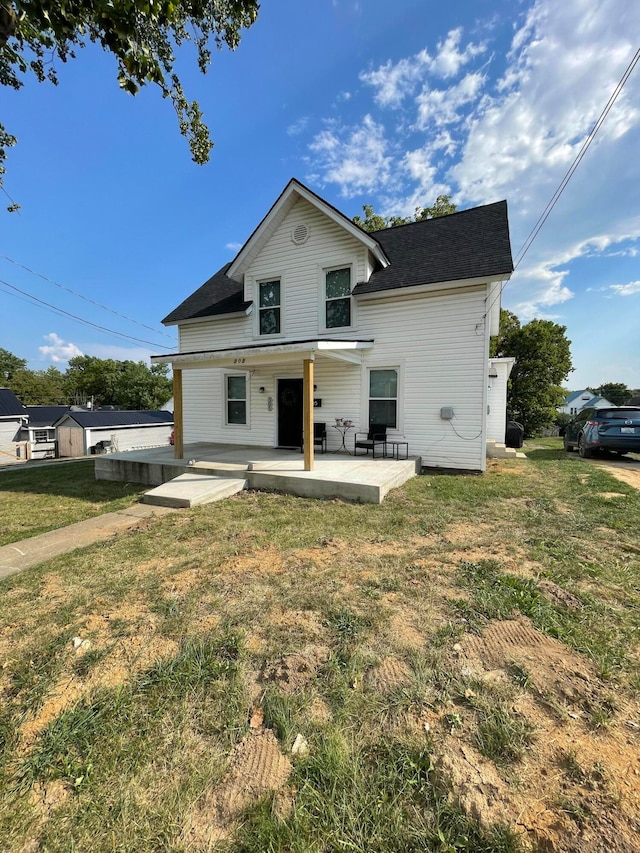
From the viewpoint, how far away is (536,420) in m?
22.6

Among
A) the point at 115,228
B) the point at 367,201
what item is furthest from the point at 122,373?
the point at 367,201

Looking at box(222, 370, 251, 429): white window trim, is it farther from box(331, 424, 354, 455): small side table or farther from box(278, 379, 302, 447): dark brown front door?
box(331, 424, 354, 455): small side table

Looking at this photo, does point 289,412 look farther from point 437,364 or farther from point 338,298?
point 437,364

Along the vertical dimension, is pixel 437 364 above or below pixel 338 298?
below

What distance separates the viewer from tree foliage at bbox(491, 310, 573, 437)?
22.5 metres

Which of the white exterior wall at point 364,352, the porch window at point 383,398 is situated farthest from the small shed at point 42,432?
the porch window at point 383,398

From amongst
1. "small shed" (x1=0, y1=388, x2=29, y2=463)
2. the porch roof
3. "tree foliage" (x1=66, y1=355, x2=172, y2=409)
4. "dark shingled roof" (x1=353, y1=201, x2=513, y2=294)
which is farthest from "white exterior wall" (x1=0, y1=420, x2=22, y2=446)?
"dark shingled roof" (x1=353, y1=201, x2=513, y2=294)

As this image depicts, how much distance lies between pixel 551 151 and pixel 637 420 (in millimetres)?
7225

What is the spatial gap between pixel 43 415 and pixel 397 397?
1437 inches

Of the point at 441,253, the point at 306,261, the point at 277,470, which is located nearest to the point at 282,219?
the point at 306,261

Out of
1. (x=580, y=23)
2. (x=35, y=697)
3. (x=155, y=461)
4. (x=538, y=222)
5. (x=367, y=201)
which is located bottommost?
(x=35, y=697)

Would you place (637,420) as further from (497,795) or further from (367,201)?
(367,201)

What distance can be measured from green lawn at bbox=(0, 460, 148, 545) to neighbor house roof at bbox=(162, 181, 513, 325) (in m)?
5.96

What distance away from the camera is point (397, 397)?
8867 mm
